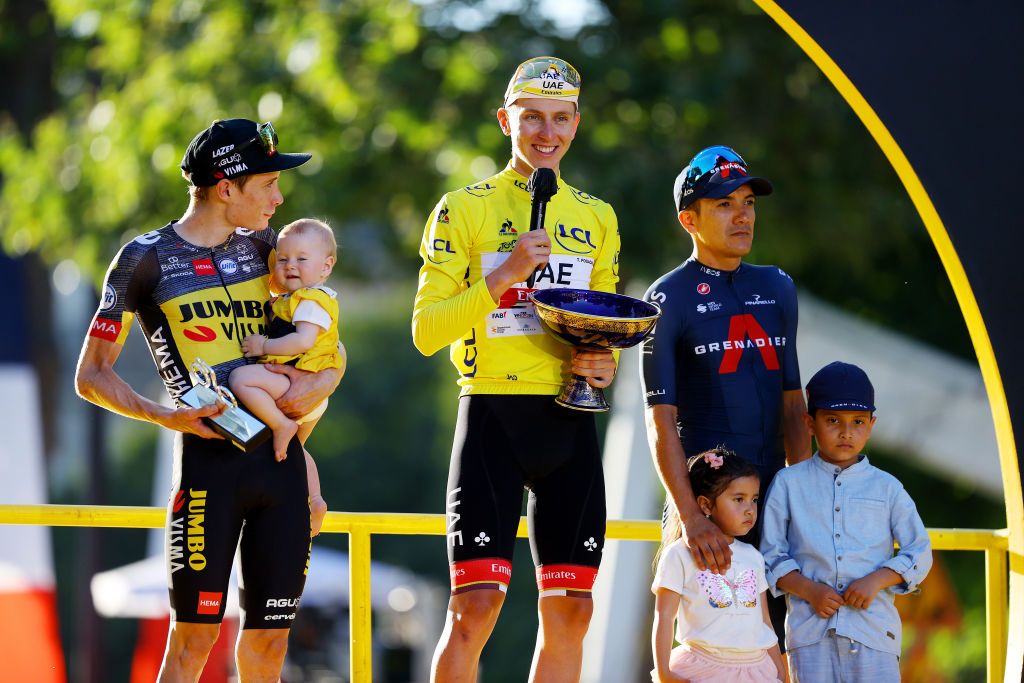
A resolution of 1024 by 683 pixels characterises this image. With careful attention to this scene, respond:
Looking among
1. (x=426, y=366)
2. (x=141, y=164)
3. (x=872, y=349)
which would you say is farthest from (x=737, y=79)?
(x=426, y=366)

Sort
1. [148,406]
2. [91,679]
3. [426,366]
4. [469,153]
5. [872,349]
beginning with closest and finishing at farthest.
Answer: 1. [148,406]
2. [469,153]
3. [872,349]
4. [91,679]
5. [426,366]

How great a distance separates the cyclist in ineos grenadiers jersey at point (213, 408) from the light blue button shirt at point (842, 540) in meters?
1.59

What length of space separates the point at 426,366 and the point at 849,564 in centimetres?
2354

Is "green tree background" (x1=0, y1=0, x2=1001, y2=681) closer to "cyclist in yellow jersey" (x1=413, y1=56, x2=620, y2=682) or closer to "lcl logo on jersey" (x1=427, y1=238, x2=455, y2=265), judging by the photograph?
"cyclist in yellow jersey" (x1=413, y1=56, x2=620, y2=682)

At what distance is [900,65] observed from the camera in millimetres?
4746

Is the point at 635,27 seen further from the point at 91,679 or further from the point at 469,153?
the point at 91,679

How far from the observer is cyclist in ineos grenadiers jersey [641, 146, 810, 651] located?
4.75 meters

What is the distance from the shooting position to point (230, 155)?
4.32 m

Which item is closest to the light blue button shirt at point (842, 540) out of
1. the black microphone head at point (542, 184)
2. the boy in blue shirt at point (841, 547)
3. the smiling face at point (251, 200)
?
the boy in blue shirt at point (841, 547)

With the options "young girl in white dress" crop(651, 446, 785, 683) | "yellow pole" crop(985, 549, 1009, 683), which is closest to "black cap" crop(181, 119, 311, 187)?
"young girl in white dress" crop(651, 446, 785, 683)

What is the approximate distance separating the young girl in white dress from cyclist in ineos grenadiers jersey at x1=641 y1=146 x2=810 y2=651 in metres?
0.08

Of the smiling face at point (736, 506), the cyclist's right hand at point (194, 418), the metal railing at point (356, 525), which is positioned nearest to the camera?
the cyclist's right hand at point (194, 418)

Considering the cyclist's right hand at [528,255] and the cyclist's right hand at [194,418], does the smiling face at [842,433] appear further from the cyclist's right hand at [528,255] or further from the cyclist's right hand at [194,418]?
the cyclist's right hand at [194,418]

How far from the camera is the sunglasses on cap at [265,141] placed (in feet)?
14.2
